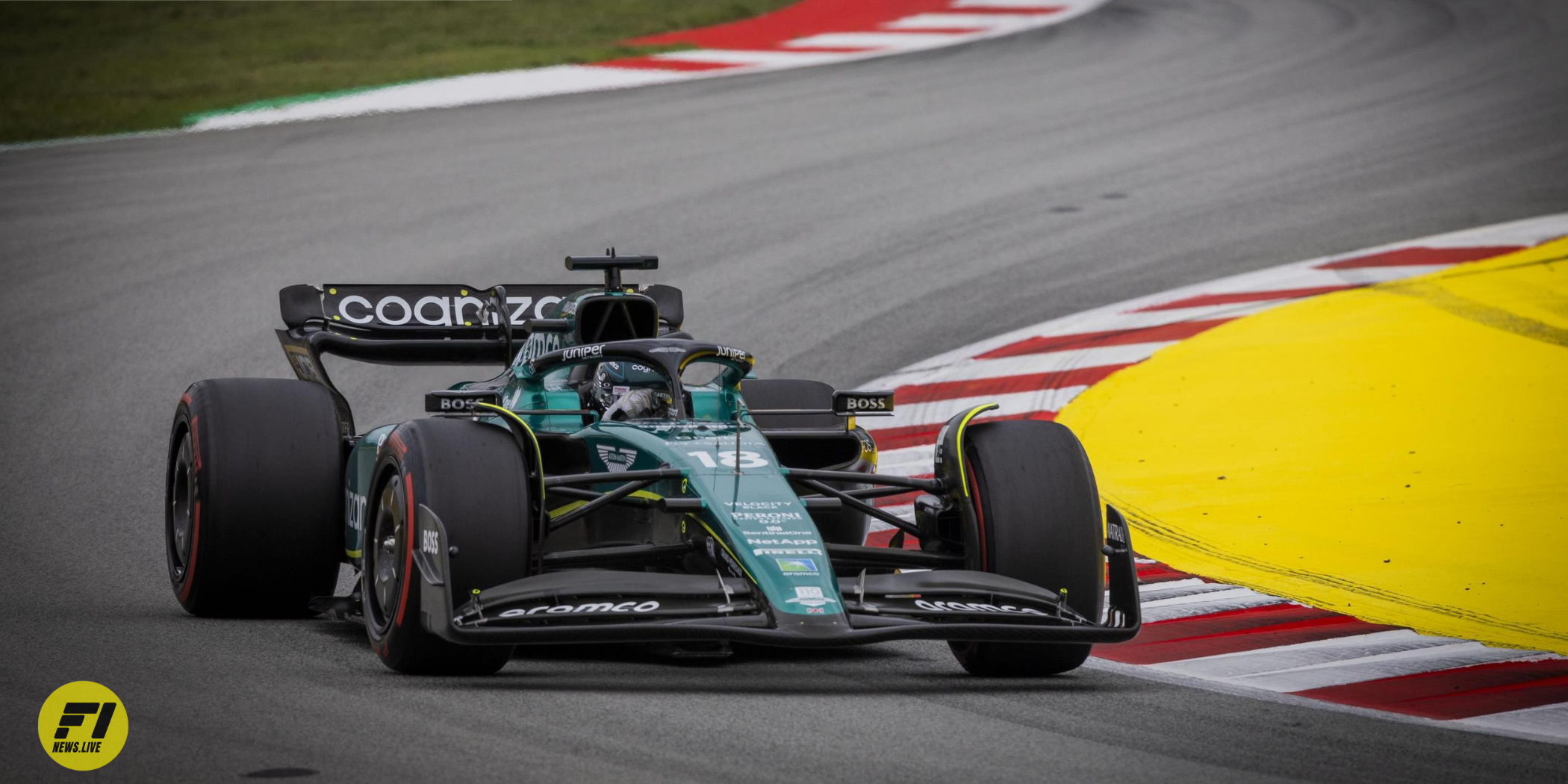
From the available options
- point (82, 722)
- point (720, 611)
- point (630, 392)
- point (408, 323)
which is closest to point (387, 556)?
point (630, 392)

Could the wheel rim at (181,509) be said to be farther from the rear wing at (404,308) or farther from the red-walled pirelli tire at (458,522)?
the red-walled pirelli tire at (458,522)

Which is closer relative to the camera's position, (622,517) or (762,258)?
(622,517)

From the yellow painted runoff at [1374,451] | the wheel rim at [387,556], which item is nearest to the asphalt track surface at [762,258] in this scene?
the wheel rim at [387,556]

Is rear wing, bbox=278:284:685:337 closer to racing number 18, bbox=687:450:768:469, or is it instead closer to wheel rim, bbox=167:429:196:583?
wheel rim, bbox=167:429:196:583

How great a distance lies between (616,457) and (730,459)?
0.64m

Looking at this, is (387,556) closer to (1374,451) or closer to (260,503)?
(260,503)

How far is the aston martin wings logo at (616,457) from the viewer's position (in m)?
7.97

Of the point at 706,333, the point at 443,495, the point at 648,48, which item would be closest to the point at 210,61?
the point at 648,48

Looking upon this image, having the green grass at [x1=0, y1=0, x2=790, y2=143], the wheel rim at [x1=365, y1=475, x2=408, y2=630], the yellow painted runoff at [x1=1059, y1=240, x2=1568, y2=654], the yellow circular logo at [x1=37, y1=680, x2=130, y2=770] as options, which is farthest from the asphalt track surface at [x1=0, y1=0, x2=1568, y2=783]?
the yellow painted runoff at [x1=1059, y1=240, x2=1568, y2=654]

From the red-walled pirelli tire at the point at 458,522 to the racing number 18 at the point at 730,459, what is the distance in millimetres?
690

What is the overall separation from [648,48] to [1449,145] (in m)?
9.65

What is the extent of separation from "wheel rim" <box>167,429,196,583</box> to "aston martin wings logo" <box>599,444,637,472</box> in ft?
6.45

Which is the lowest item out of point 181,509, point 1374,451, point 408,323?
point 1374,451

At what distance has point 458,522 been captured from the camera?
7.16 metres
